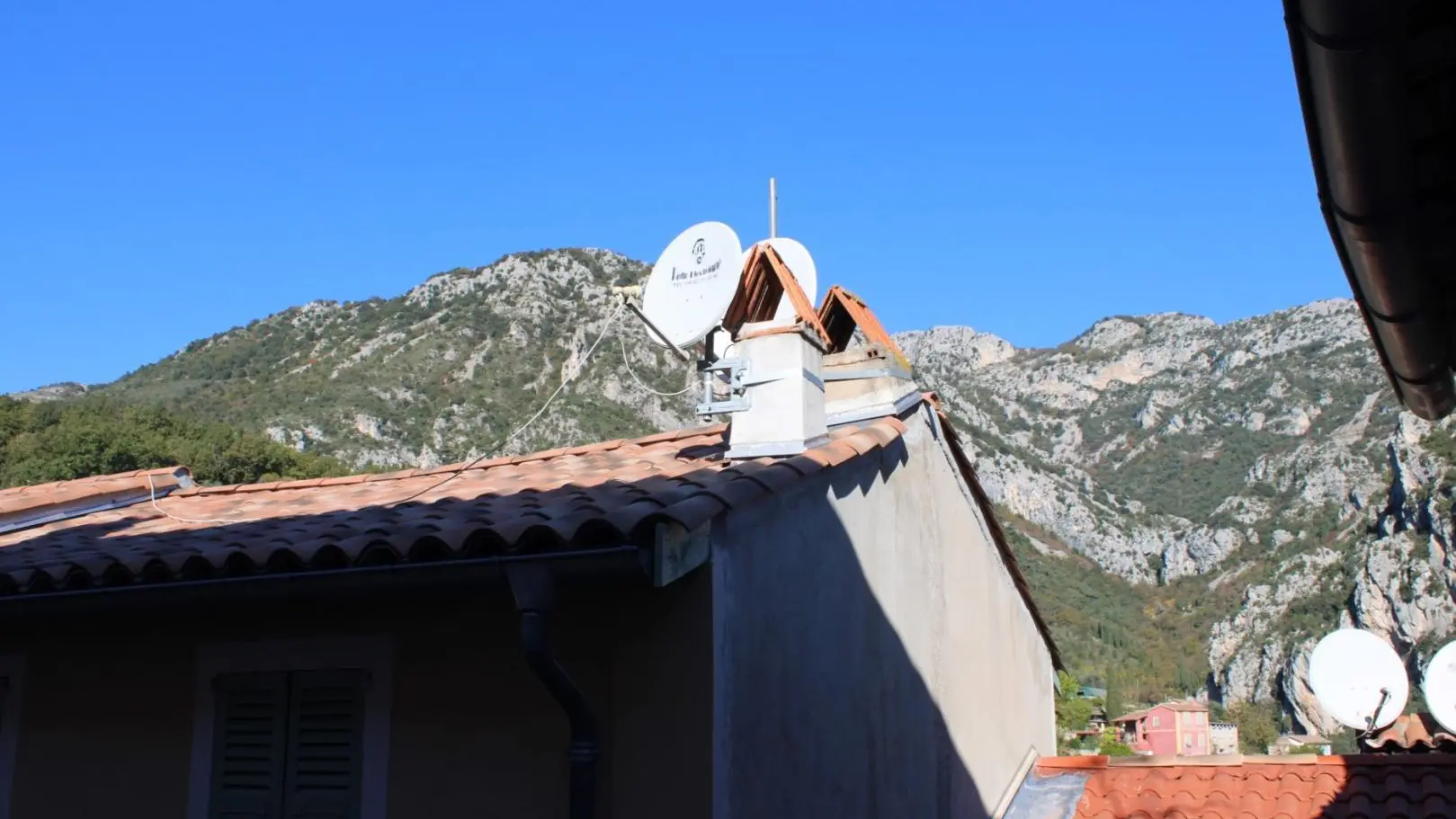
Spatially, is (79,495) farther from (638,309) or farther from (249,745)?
(638,309)

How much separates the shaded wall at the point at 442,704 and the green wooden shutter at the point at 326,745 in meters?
0.23

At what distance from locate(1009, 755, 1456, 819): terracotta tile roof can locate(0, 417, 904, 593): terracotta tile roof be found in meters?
3.63

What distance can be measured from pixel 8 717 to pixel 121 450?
1716 inches

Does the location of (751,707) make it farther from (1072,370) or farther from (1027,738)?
(1072,370)

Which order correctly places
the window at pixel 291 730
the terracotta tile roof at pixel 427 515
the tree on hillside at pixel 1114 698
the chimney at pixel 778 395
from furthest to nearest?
the tree on hillside at pixel 1114 698 < the chimney at pixel 778 395 < the window at pixel 291 730 < the terracotta tile roof at pixel 427 515

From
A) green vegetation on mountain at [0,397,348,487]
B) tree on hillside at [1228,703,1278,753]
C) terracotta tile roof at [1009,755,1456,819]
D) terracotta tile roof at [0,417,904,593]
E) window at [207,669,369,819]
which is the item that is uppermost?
green vegetation on mountain at [0,397,348,487]

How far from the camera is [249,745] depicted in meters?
6.02

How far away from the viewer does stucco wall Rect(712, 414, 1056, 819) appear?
527 centimetres

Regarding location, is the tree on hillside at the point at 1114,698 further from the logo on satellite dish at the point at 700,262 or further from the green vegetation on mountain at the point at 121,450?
the logo on satellite dish at the point at 700,262

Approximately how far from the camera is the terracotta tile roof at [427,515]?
4828mm

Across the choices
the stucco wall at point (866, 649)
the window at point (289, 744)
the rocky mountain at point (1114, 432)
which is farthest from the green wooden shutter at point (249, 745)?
the rocky mountain at point (1114, 432)

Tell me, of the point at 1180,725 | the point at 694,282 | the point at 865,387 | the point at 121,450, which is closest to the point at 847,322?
the point at 865,387

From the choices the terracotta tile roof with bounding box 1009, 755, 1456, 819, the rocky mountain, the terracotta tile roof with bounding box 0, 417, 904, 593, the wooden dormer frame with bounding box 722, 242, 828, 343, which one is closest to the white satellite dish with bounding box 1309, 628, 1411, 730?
the terracotta tile roof with bounding box 1009, 755, 1456, 819

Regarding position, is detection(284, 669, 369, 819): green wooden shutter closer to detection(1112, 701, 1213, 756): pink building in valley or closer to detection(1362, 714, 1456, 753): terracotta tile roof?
detection(1362, 714, 1456, 753): terracotta tile roof
